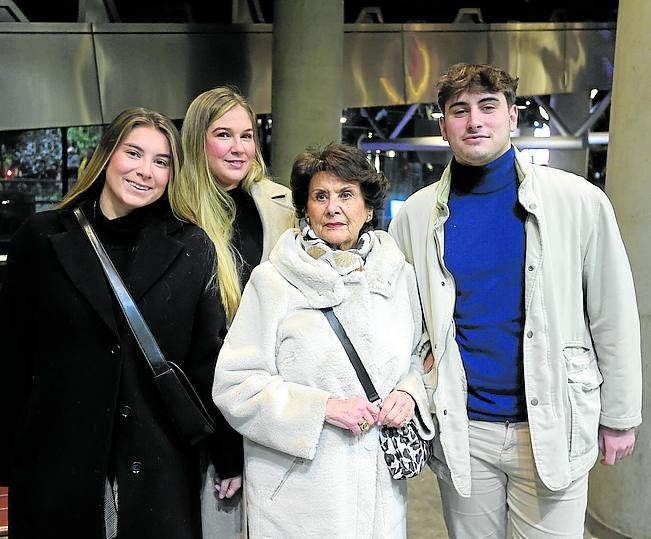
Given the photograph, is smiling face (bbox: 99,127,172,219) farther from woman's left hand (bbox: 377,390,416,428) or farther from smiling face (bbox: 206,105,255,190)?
woman's left hand (bbox: 377,390,416,428)

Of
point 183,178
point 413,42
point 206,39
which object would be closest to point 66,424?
point 183,178

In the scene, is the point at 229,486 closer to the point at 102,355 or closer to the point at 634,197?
the point at 102,355

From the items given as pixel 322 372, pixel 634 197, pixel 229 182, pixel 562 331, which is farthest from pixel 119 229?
pixel 634 197

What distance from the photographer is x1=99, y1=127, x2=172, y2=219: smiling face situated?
6.89 feet

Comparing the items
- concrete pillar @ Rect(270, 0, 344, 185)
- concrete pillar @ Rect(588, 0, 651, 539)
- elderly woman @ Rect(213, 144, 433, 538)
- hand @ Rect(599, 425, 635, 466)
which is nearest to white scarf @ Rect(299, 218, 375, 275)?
elderly woman @ Rect(213, 144, 433, 538)

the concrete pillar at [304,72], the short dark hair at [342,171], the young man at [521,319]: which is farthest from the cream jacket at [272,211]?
the concrete pillar at [304,72]

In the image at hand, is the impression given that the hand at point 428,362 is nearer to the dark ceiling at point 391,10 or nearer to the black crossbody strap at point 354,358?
the black crossbody strap at point 354,358

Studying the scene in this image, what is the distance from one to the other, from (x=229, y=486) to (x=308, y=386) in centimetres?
51

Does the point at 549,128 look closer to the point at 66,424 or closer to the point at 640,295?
the point at 640,295

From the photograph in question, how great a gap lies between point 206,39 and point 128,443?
19.4 ft

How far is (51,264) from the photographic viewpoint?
209 centimetres

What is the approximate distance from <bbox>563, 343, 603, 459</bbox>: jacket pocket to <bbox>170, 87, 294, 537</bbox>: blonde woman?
1115mm

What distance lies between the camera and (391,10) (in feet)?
34.6

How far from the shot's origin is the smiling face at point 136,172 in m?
2.10
